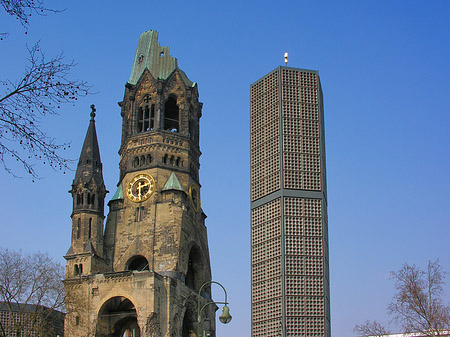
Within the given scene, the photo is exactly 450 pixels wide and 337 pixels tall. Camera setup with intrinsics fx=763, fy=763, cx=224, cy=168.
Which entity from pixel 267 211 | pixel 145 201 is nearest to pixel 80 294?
pixel 145 201

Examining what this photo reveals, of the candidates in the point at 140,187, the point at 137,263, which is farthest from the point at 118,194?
the point at 137,263

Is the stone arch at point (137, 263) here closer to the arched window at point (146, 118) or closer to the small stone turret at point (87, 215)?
the small stone turret at point (87, 215)

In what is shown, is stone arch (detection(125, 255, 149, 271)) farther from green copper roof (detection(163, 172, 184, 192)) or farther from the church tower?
green copper roof (detection(163, 172, 184, 192))

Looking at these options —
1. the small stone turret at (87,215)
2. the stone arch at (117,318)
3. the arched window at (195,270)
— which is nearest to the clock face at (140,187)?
the small stone turret at (87,215)

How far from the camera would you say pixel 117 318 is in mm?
75312

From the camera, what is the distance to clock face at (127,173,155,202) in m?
81.2

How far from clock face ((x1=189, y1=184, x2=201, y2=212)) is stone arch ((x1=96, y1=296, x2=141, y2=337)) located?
44.0 feet

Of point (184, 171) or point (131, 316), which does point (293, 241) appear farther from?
point (131, 316)

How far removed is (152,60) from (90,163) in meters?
16.5

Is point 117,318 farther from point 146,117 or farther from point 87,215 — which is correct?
point 146,117

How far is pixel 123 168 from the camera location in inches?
3366

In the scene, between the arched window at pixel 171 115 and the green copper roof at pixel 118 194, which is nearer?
the green copper roof at pixel 118 194

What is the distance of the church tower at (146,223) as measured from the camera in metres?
72.6

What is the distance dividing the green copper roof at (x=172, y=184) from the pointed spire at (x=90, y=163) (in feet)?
22.8
